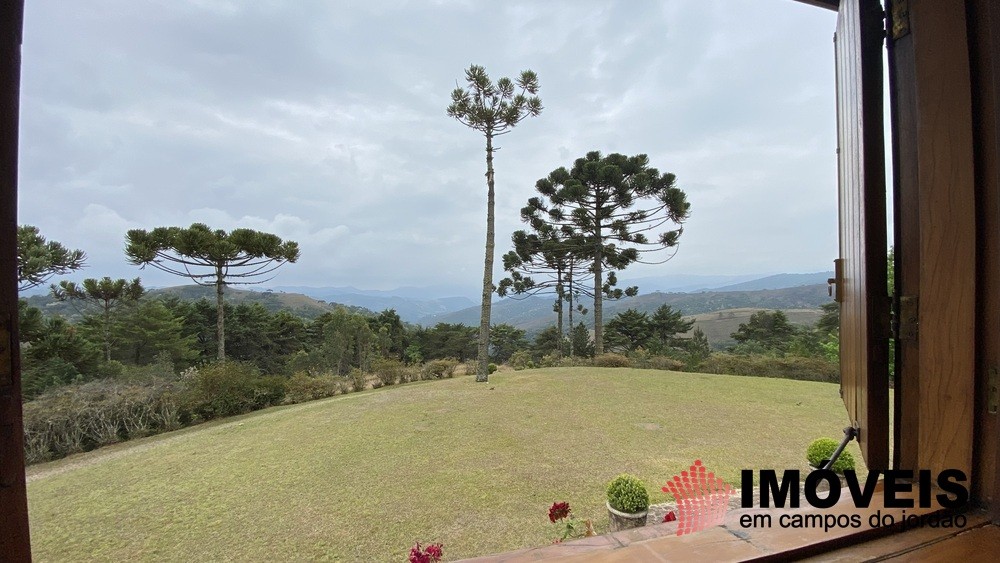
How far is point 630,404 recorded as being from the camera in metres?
5.22

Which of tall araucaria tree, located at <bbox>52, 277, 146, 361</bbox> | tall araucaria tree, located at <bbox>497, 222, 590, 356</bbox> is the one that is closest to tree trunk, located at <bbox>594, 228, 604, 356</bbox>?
tall araucaria tree, located at <bbox>497, 222, 590, 356</bbox>

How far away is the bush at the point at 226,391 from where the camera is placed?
608 centimetres

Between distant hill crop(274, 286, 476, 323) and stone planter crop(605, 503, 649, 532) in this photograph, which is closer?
stone planter crop(605, 503, 649, 532)

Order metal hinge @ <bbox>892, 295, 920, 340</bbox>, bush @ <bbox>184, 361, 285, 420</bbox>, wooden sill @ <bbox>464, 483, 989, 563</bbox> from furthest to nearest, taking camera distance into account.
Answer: bush @ <bbox>184, 361, 285, 420</bbox> < metal hinge @ <bbox>892, 295, 920, 340</bbox> < wooden sill @ <bbox>464, 483, 989, 563</bbox>

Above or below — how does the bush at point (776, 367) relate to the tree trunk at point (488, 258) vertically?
below

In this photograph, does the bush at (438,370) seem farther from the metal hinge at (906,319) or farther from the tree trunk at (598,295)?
the metal hinge at (906,319)

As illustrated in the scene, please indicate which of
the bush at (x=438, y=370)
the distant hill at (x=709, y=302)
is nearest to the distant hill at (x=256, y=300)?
the bush at (x=438, y=370)

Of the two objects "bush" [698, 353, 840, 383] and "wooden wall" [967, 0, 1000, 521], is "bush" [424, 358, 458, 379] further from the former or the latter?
"wooden wall" [967, 0, 1000, 521]

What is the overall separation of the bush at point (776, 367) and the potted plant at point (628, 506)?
296 inches

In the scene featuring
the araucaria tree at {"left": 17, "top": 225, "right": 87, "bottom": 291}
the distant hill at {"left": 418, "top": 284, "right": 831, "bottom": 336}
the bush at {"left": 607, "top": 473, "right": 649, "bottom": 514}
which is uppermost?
the araucaria tree at {"left": 17, "top": 225, "right": 87, "bottom": 291}

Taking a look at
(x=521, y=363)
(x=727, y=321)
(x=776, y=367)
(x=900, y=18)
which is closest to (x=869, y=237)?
(x=900, y=18)

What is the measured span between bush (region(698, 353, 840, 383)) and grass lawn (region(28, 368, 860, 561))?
7.45 feet

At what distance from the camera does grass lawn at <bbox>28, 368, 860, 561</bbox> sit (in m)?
2.27

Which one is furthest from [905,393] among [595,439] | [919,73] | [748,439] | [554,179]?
[554,179]
